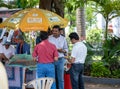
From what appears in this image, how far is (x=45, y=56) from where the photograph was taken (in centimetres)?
662

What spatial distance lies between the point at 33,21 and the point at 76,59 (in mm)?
1296

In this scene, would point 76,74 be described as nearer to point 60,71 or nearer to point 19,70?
point 60,71

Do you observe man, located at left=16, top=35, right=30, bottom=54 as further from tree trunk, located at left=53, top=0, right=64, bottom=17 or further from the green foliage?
the green foliage

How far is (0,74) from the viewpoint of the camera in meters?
1.87

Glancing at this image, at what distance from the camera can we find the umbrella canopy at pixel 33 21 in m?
7.00

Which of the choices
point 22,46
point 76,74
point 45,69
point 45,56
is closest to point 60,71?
point 76,74

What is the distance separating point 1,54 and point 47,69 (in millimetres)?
1168

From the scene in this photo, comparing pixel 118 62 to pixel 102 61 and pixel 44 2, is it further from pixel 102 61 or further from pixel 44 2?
pixel 44 2

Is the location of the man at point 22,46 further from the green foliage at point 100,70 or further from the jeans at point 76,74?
the green foliage at point 100,70

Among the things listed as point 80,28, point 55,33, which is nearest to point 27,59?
point 55,33

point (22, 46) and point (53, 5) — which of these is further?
point (53, 5)

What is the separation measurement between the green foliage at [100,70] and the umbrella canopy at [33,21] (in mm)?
3634

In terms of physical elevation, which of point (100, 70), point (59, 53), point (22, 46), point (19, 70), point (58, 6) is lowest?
point (100, 70)

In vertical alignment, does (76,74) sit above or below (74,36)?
below
